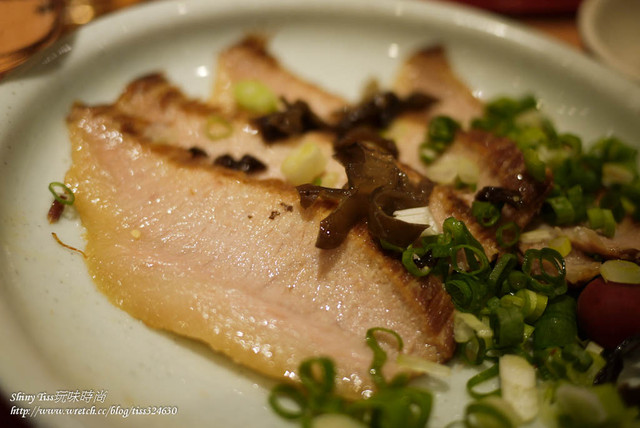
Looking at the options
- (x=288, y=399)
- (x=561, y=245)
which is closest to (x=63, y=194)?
(x=288, y=399)

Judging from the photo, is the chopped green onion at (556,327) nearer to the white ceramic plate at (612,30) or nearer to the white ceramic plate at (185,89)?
the white ceramic plate at (185,89)

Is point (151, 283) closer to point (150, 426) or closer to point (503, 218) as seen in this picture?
point (150, 426)

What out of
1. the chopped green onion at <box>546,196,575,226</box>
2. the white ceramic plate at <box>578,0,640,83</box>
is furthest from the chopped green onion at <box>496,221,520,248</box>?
the white ceramic plate at <box>578,0,640,83</box>

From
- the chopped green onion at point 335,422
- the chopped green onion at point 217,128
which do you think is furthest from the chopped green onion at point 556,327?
the chopped green onion at point 217,128

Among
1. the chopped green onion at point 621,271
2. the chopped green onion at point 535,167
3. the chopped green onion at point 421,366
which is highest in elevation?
the chopped green onion at point 535,167

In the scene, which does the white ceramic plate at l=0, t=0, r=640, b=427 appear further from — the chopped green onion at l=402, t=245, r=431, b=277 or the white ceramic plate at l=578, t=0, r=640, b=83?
the chopped green onion at l=402, t=245, r=431, b=277

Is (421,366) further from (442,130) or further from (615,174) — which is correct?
(615,174)

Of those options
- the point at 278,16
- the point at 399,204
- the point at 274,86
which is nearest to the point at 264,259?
the point at 399,204
